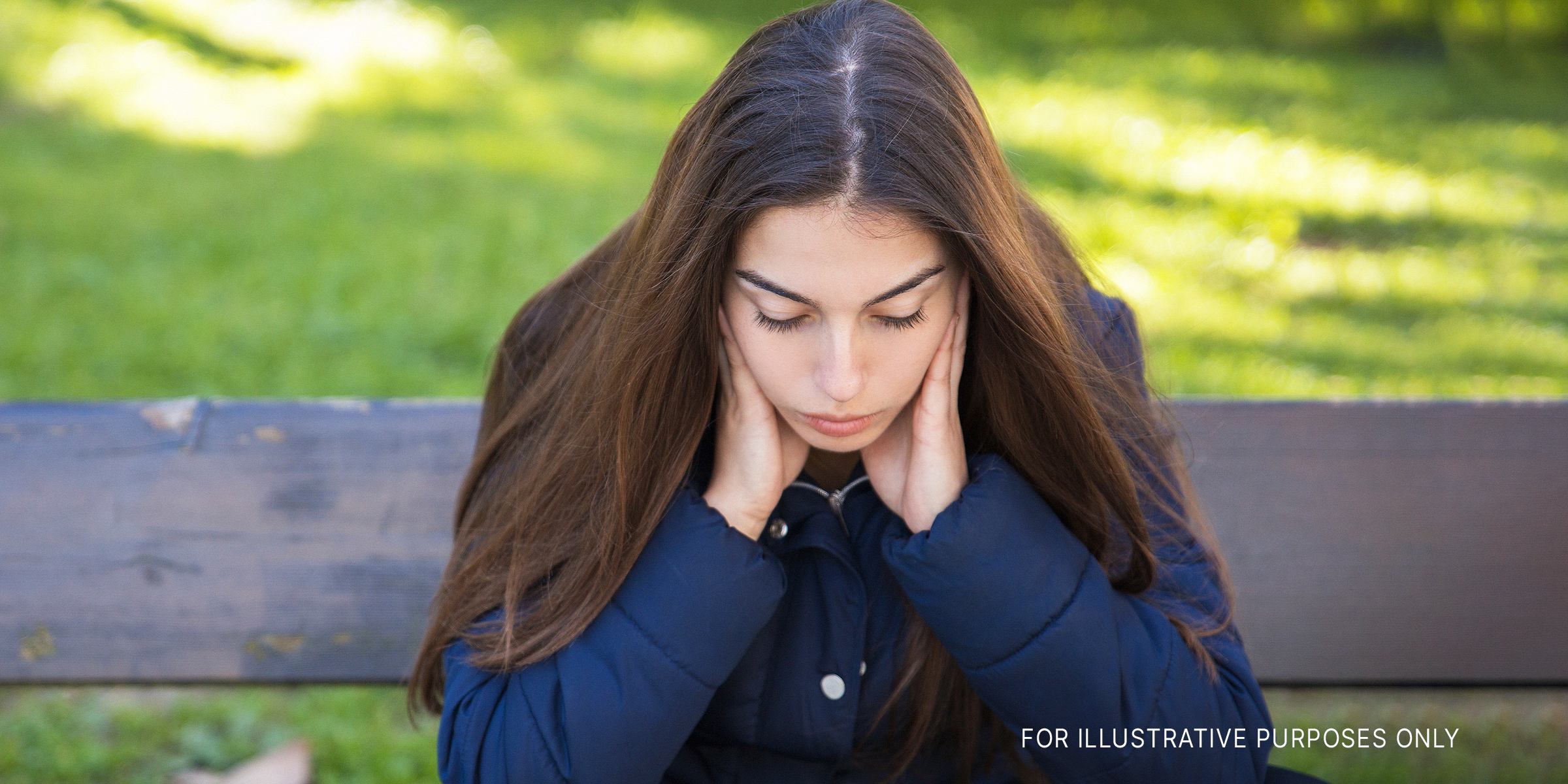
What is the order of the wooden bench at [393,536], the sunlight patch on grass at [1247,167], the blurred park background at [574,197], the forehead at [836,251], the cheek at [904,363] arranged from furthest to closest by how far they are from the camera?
the sunlight patch on grass at [1247,167], the blurred park background at [574,197], the wooden bench at [393,536], the cheek at [904,363], the forehead at [836,251]

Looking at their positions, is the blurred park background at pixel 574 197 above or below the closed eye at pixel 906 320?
below

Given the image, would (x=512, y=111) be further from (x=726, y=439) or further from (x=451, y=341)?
(x=726, y=439)

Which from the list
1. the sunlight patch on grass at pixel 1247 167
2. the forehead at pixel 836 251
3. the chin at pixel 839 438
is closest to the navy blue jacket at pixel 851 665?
the chin at pixel 839 438

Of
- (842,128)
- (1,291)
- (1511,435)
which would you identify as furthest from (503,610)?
(1,291)

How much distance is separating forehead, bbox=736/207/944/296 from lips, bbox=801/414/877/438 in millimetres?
204

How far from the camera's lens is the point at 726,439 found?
202cm

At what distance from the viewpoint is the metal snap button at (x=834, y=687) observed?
2.05 m

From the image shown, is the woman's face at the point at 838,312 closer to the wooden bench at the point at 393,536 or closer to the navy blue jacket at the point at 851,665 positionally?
the navy blue jacket at the point at 851,665

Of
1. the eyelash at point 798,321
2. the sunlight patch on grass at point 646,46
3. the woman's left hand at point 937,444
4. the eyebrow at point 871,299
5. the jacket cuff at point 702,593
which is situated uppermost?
the eyebrow at point 871,299

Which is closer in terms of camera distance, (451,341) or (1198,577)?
(1198,577)

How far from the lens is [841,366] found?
69.0 inches

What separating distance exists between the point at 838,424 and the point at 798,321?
0.17 meters

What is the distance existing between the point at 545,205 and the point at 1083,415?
4.52 m

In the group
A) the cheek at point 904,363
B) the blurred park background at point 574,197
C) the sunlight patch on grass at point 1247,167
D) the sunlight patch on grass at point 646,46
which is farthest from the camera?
the sunlight patch on grass at point 646,46
